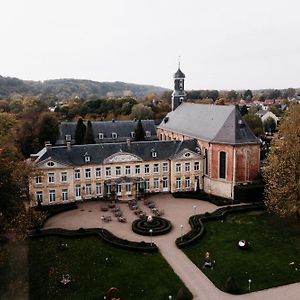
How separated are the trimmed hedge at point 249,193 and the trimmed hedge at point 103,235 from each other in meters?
18.6

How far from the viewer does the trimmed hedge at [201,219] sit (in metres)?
37.1

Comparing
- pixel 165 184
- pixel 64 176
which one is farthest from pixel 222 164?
pixel 64 176

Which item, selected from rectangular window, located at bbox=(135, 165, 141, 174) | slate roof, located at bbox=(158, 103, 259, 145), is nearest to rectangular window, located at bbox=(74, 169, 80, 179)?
rectangular window, located at bbox=(135, 165, 141, 174)

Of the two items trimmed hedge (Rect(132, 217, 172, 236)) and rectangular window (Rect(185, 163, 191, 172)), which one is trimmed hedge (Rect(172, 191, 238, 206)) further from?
trimmed hedge (Rect(132, 217, 172, 236))

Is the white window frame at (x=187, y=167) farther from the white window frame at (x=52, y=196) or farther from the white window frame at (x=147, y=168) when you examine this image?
the white window frame at (x=52, y=196)

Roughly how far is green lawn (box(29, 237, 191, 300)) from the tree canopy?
14941mm

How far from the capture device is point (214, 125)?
5578cm

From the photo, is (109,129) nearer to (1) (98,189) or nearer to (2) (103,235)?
(1) (98,189)

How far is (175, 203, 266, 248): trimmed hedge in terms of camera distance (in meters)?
37.1

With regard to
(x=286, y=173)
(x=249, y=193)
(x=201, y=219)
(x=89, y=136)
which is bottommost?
(x=201, y=219)

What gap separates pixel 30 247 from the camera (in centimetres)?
3653

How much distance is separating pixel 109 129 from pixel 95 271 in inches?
1985

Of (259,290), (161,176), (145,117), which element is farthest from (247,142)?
(145,117)

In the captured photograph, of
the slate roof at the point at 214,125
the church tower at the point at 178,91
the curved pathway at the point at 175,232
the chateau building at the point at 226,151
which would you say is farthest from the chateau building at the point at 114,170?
the church tower at the point at 178,91
